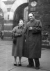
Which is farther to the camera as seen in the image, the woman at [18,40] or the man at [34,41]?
the woman at [18,40]

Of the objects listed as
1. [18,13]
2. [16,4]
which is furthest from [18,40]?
[18,13]

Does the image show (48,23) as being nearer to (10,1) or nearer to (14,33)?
(14,33)

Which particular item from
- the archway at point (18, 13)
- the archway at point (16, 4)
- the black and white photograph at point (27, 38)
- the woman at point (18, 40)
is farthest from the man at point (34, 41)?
the archway at point (18, 13)

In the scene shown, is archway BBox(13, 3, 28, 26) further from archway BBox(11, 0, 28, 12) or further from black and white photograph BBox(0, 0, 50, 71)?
archway BBox(11, 0, 28, 12)

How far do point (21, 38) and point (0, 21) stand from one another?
2251 cm

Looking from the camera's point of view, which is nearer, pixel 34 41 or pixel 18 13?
pixel 34 41

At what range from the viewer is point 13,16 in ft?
71.2

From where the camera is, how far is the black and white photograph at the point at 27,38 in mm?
6129

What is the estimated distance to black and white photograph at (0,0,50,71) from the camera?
6.13 m

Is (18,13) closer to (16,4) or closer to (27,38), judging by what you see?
(16,4)

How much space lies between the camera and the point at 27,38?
20.5ft

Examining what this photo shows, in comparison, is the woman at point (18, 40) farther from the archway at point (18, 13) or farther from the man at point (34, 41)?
the archway at point (18, 13)

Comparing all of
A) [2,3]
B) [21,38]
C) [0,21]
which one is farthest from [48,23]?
[0,21]

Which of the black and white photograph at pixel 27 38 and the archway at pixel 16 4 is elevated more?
the archway at pixel 16 4
